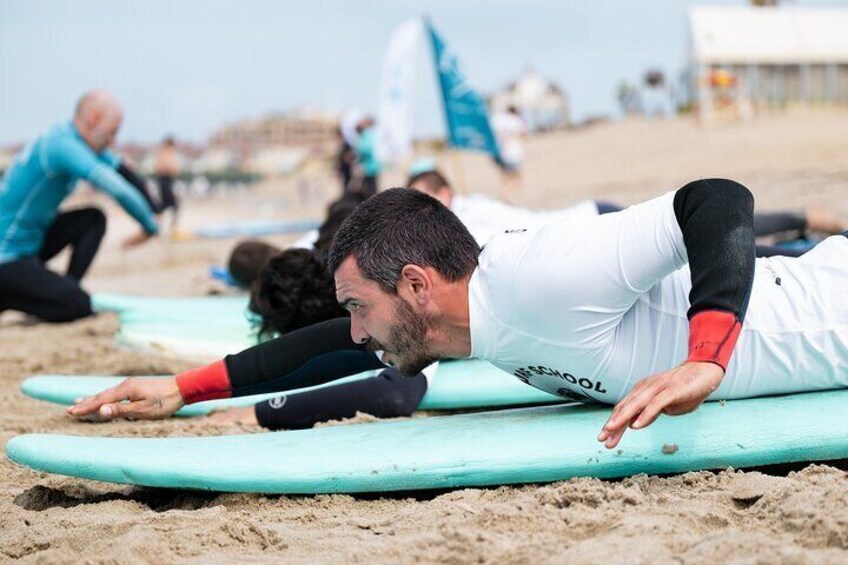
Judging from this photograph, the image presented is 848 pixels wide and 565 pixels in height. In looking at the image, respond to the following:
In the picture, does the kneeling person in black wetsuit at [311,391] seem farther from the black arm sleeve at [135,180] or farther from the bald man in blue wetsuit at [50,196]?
the black arm sleeve at [135,180]

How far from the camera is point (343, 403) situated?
10.5 feet

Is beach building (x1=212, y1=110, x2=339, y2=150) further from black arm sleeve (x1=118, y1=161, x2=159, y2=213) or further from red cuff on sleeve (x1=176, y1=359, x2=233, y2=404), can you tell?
red cuff on sleeve (x1=176, y1=359, x2=233, y2=404)

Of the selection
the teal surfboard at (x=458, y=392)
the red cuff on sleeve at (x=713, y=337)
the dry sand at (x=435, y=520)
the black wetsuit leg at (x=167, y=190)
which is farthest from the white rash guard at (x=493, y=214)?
the black wetsuit leg at (x=167, y=190)

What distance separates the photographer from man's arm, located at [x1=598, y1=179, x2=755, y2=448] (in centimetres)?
199

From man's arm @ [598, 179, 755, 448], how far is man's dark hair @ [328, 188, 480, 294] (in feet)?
1.73

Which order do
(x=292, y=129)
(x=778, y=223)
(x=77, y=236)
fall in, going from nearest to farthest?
1. (x=778, y=223)
2. (x=77, y=236)
3. (x=292, y=129)

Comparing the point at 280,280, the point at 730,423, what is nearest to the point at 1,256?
the point at 280,280

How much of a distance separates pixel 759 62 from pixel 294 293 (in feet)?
77.5

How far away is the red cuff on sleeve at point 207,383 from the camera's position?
2836 millimetres

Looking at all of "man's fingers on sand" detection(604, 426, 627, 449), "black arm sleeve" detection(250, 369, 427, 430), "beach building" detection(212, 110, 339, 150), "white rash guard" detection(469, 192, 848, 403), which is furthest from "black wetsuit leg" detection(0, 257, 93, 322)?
"beach building" detection(212, 110, 339, 150)

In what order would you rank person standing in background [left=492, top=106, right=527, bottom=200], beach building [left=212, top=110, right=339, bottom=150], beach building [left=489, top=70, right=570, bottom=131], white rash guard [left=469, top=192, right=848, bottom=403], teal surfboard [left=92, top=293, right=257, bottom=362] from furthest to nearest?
beach building [left=212, top=110, right=339, bottom=150] → beach building [left=489, top=70, right=570, bottom=131] → person standing in background [left=492, top=106, right=527, bottom=200] → teal surfboard [left=92, top=293, right=257, bottom=362] → white rash guard [left=469, top=192, right=848, bottom=403]

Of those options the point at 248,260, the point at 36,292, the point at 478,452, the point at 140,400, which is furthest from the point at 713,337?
the point at 36,292

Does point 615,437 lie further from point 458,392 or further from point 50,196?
point 50,196

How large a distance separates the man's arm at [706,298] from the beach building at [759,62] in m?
22.8
